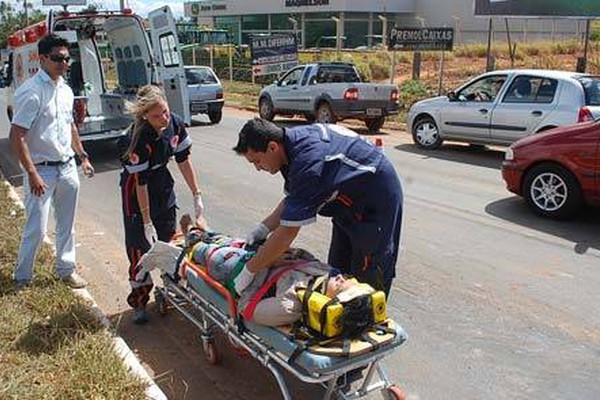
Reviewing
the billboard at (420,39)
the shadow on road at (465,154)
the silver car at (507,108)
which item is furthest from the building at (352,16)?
the silver car at (507,108)

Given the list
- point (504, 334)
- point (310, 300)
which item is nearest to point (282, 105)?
point (504, 334)

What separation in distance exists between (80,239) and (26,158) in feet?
7.80

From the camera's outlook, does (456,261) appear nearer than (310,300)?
No

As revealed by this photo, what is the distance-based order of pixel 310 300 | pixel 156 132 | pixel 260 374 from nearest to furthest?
pixel 310 300, pixel 260 374, pixel 156 132

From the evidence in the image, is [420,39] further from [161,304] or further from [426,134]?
[161,304]

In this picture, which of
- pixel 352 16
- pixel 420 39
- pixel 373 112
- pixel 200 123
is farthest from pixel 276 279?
pixel 352 16

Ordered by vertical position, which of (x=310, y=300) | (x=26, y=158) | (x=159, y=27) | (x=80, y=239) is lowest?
(x=80, y=239)

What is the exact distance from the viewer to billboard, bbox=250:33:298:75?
74.9 ft

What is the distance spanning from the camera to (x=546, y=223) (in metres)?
7.46

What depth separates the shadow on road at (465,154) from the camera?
1172cm

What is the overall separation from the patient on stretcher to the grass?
2.48ft

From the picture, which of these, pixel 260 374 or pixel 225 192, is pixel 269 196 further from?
pixel 260 374

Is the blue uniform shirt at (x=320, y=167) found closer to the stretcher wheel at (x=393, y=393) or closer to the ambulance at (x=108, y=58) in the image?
the stretcher wheel at (x=393, y=393)

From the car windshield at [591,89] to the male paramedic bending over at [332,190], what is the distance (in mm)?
8128
